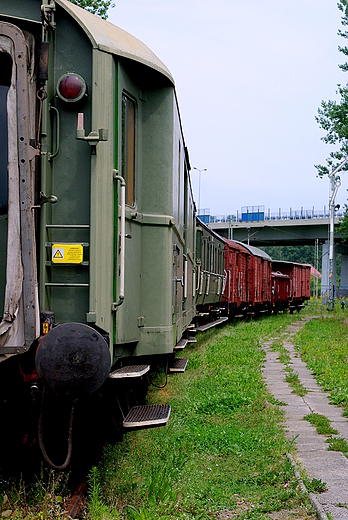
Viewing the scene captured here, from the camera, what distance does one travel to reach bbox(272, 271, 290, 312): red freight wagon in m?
37.5

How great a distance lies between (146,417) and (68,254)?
1549mm

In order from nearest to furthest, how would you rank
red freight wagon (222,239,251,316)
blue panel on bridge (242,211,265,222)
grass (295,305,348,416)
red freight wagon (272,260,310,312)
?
1. grass (295,305,348,416)
2. red freight wagon (222,239,251,316)
3. red freight wagon (272,260,310,312)
4. blue panel on bridge (242,211,265,222)

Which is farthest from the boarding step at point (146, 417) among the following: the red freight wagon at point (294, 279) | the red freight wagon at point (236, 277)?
the red freight wagon at point (294, 279)

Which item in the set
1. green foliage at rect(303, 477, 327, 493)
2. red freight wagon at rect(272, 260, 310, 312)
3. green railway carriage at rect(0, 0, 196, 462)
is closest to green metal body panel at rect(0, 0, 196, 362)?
green railway carriage at rect(0, 0, 196, 462)

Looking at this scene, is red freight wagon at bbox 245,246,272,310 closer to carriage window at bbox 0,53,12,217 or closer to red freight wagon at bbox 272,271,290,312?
red freight wagon at bbox 272,271,290,312

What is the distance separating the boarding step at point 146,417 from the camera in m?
5.05

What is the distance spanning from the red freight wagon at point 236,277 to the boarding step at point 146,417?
57.9ft

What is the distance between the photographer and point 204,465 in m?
6.15

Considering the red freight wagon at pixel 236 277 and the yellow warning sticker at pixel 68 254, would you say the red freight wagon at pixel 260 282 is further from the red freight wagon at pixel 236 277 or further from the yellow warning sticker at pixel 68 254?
the yellow warning sticker at pixel 68 254

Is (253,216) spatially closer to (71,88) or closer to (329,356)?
(329,356)

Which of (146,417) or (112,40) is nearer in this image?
(112,40)

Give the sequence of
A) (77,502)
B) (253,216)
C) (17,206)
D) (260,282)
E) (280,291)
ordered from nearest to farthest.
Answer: (17,206), (77,502), (260,282), (280,291), (253,216)

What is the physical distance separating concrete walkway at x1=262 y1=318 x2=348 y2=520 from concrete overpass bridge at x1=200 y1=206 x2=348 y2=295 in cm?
3844

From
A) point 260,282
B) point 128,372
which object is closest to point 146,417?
point 128,372
